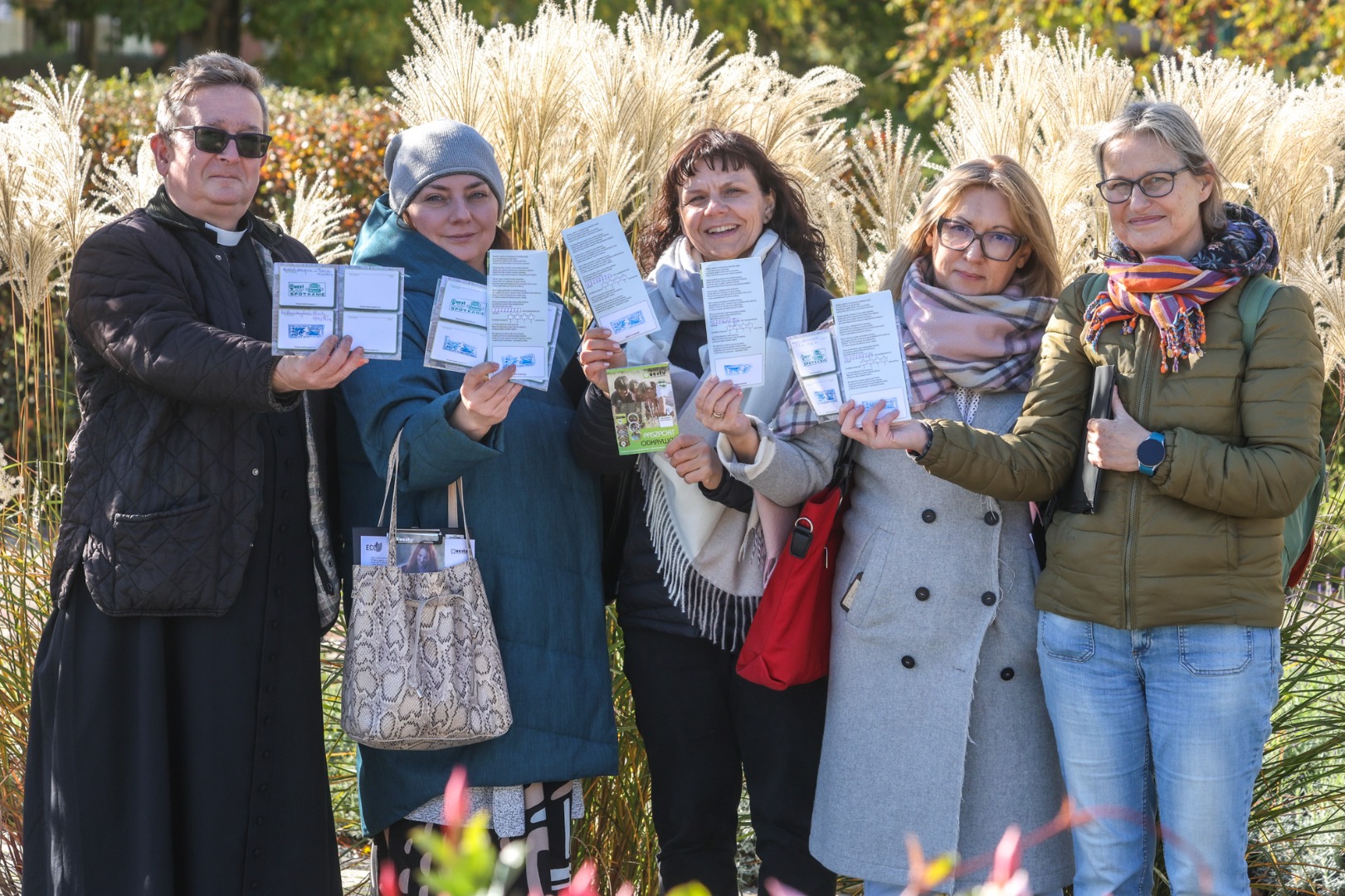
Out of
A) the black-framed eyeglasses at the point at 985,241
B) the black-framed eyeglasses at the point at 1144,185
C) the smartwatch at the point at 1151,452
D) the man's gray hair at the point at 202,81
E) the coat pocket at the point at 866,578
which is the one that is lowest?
the coat pocket at the point at 866,578

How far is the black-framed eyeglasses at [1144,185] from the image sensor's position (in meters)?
2.86

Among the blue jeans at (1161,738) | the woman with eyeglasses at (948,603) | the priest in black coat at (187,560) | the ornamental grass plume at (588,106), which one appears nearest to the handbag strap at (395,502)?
the priest in black coat at (187,560)

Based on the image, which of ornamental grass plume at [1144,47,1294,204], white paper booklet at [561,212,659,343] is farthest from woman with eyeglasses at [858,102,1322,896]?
ornamental grass plume at [1144,47,1294,204]

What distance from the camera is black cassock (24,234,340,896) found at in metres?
2.96

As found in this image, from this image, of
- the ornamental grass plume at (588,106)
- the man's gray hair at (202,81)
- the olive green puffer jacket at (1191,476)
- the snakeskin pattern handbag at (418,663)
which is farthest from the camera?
the ornamental grass plume at (588,106)

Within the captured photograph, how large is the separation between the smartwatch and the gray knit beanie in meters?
1.64

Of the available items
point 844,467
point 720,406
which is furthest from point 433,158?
point 844,467

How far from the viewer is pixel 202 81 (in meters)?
3.07

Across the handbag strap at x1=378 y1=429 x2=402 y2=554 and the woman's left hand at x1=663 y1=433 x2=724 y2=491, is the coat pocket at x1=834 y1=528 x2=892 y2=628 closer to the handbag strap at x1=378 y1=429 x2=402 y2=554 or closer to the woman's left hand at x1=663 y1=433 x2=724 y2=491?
the woman's left hand at x1=663 y1=433 x2=724 y2=491

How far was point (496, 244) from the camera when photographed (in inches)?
136

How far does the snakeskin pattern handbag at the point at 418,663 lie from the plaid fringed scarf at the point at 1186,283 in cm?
154

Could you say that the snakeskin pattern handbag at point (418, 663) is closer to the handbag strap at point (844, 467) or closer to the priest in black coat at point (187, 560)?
the priest in black coat at point (187, 560)

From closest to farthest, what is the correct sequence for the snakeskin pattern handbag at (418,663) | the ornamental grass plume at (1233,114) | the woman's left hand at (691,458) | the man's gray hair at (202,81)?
the snakeskin pattern handbag at (418,663) → the man's gray hair at (202,81) → the woman's left hand at (691,458) → the ornamental grass plume at (1233,114)

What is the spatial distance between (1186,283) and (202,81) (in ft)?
7.18
